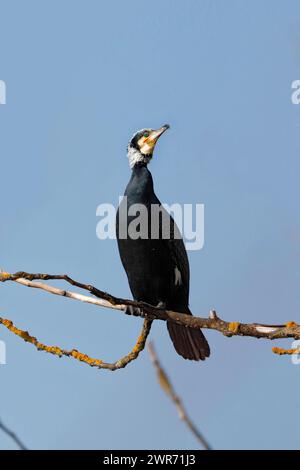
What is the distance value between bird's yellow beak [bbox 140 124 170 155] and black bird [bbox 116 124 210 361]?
23.4 inches

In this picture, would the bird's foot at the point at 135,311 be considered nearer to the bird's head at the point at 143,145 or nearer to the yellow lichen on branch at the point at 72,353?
the yellow lichen on branch at the point at 72,353

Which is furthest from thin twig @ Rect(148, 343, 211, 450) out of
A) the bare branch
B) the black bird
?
the black bird

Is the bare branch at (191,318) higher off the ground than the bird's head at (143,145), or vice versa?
the bird's head at (143,145)

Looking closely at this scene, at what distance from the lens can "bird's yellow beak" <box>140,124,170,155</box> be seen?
6617mm

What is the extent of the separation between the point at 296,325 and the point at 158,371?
2.15 m

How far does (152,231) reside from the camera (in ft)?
19.4

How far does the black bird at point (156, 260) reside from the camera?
5.90 meters

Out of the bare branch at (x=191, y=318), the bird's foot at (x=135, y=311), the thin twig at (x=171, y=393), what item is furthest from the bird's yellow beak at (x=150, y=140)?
the thin twig at (x=171, y=393)

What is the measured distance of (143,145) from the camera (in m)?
6.65

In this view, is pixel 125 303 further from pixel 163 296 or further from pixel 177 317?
pixel 163 296

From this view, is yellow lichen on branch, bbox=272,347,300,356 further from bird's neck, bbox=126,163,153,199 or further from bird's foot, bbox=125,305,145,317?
bird's neck, bbox=126,163,153,199

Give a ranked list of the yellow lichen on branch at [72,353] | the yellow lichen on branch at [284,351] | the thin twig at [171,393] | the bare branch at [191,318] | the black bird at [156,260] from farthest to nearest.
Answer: the black bird at [156,260]
the yellow lichen on branch at [72,353]
the bare branch at [191,318]
the yellow lichen on branch at [284,351]
the thin twig at [171,393]

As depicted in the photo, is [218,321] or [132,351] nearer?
[218,321]
